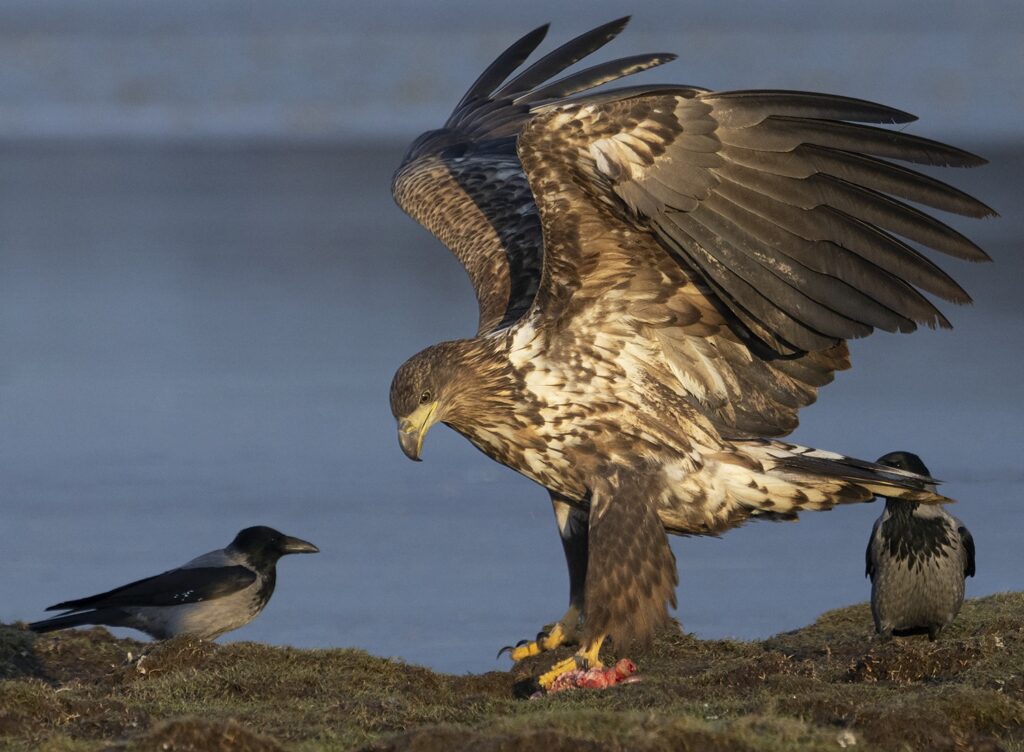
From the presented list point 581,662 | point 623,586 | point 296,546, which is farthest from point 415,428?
point 296,546

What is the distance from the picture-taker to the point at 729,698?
6.80 metres

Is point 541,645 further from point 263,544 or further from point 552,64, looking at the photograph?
point 552,64

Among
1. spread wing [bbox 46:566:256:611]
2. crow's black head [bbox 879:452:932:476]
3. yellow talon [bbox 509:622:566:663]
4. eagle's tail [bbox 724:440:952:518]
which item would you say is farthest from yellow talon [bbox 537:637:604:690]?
spread wing [bbox 46:566:256:611]

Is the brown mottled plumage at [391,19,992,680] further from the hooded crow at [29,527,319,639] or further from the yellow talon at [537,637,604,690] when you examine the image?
the hooded crow at [29,527,319,639]

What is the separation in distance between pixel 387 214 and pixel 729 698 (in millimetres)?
19145

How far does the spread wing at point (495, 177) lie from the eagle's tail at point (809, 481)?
51.3 inches

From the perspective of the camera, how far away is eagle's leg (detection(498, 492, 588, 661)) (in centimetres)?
838

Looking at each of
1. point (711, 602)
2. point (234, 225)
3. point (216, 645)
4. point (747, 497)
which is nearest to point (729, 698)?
point (747, 497)

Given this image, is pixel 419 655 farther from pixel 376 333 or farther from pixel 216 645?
pixel 376 333

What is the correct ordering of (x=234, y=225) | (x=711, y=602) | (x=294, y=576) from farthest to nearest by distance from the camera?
(x=234, y=225), (x=294, y=576), (x=711, y=602)

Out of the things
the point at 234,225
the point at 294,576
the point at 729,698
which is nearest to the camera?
the point at 729,698

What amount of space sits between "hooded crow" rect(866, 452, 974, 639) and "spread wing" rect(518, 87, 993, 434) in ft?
4.24

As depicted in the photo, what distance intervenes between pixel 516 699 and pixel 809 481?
72.8 inches

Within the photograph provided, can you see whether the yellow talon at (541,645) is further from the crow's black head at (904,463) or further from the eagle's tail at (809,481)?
the crow's black head at (904,463)
